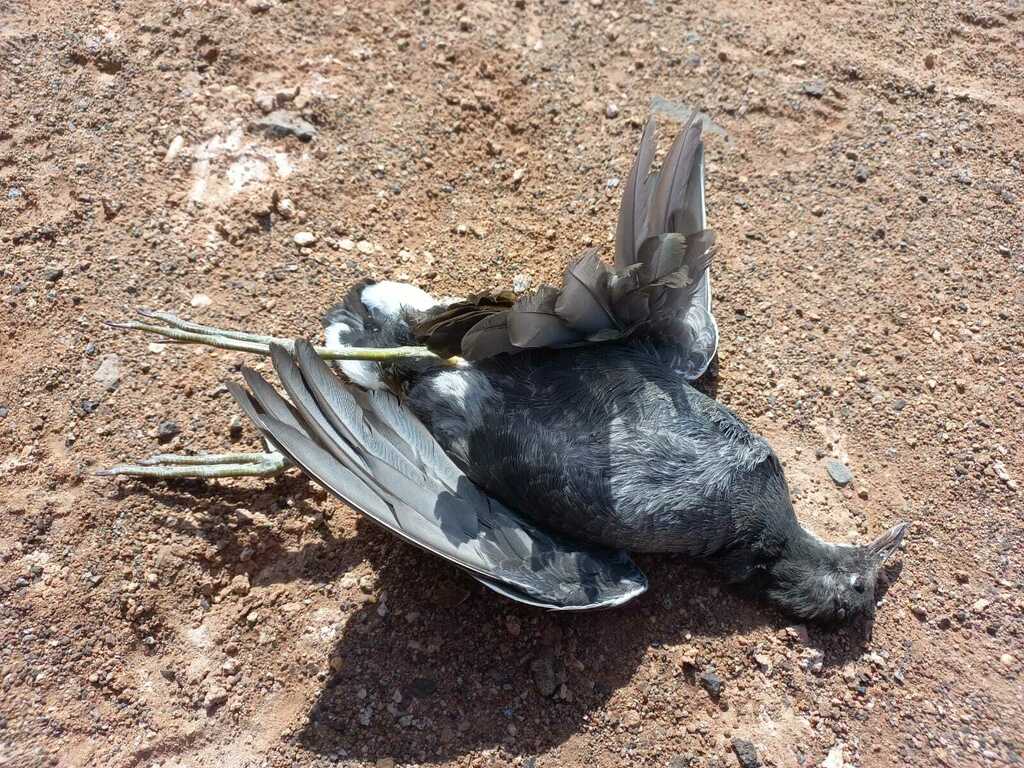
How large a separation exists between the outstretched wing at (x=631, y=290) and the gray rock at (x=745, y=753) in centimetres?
153

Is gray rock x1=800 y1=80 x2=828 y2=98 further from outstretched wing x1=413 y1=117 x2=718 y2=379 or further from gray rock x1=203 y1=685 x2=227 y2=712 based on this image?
gray rock x1=203 y1=685 x2=227 y2=712

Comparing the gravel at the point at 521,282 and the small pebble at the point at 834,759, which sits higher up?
the gravel at the point at 521,282

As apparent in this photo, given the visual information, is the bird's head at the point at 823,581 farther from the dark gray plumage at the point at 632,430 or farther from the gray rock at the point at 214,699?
the gray rock at the point at 214,699

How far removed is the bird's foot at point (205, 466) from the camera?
9.99ft

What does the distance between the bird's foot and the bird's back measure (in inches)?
26.4

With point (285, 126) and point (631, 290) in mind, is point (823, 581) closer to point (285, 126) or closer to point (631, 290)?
point (631, 290)

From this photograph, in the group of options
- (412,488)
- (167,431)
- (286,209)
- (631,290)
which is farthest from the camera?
(286,209)

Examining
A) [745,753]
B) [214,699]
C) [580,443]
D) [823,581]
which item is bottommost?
[214,699]

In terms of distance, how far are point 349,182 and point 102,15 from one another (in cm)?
169

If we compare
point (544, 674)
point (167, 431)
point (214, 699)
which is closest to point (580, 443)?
point (544, 674)

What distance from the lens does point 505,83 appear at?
13.9 ft

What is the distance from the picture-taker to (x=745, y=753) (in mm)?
2797

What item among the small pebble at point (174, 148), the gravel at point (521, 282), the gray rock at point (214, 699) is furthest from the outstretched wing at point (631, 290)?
the small pebble at point (174, 148)

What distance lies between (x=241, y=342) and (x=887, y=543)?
291 centimetres
